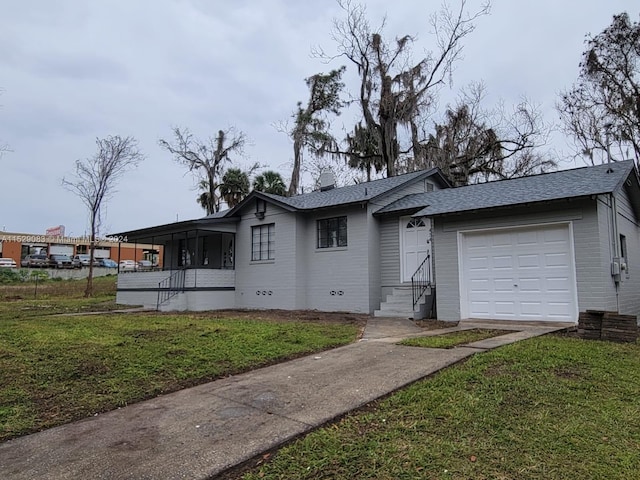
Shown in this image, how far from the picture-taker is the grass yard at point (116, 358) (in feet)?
15.3

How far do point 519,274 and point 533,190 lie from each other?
7.17 feet

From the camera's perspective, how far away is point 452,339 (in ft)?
26.2

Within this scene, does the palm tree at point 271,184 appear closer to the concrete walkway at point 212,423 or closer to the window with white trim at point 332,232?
the window with white trim at point 332,232

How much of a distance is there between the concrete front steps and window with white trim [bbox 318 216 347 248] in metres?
2.58

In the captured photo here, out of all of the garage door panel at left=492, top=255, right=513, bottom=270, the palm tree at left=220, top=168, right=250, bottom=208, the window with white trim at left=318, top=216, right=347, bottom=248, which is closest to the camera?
the garage door panel at left=492, top=255, right=513, bottom=270

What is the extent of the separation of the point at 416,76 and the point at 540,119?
305 inches

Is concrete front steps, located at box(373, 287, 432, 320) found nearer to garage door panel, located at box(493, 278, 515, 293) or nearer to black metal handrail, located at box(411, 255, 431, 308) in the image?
black metal handrail, located at box(411, 255, 431, 308)

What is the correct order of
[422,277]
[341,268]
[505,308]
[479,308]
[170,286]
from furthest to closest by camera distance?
[170,286], [341,268], [422,277], [479,308], [505,308]

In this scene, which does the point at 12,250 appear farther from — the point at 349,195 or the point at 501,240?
the point at 501,240

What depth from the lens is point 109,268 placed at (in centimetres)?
4644

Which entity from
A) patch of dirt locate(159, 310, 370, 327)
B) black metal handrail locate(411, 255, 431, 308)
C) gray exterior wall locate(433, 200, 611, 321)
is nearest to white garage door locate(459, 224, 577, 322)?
gray exterior wall locate(433, 200, 611, 321)

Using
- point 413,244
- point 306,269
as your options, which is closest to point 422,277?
point 413,244

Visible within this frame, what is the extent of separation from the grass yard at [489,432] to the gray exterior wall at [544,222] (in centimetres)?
432

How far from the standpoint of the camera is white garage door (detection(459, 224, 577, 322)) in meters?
9.70
